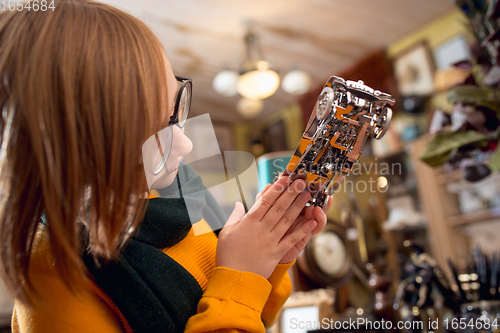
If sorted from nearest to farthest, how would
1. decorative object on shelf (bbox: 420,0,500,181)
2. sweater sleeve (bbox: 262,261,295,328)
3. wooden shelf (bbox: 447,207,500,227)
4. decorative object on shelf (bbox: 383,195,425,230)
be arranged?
sweater sleeve (bbox: 262,261,295,328)
decorative object on shelf (bbox: 420,0,500,181)
wooden shelf (bbox: 447,207,500,227)
decorative object on shelf (bbox: 383,195,425,230)

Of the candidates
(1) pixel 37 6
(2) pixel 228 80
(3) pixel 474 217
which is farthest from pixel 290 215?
(3) pixel 474 217

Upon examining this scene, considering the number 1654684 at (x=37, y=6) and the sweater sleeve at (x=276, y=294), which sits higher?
the number 1654684 at (x=37, y=6)

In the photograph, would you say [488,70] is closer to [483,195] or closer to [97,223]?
[97,223]

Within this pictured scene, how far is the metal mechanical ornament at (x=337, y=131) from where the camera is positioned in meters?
0.33

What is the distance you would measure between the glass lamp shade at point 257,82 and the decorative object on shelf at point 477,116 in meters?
1.47

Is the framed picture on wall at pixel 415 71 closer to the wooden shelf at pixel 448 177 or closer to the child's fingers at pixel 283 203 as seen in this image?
the wooden shelf at pixel 448 177

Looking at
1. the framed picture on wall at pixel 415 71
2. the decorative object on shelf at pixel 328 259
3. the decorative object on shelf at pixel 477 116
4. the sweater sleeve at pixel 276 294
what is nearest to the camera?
the sweater sleeve at pixel 276 294

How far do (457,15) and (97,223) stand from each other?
2888 mm

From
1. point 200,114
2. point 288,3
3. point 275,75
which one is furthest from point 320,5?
point 200,114

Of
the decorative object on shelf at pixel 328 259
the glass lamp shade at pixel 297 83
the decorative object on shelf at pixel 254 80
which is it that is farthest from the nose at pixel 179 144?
the glass lamp shade at pixel 297 83

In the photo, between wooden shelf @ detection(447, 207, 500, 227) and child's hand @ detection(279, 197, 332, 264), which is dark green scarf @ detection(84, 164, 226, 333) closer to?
child's hand @ detection(279, 197, 332, 264)

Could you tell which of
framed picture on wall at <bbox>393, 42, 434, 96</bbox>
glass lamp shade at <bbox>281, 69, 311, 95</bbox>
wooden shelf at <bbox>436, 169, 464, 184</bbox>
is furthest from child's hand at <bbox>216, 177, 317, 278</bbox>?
framed picture on wall at <bbox>393, 42, 434, 96</bbox>

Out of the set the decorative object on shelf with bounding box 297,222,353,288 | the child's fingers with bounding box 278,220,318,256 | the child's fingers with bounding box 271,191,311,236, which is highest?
the child's fingers with bounding box 271,191,311,236

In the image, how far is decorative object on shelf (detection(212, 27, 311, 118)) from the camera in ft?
7.33
